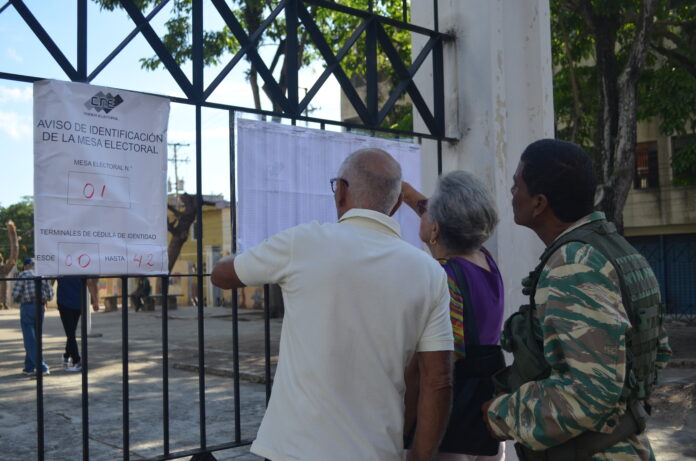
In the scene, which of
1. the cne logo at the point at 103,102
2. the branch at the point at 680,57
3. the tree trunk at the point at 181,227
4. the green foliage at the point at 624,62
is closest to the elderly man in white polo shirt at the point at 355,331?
the cne logo at the point at 103,102

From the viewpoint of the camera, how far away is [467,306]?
264 centimetres

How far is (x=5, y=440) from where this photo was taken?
6.42 metres

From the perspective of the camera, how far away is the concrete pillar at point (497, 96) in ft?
15.2

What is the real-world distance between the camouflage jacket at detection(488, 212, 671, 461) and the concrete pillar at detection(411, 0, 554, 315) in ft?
8.68

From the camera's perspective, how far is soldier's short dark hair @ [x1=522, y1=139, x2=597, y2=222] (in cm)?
211

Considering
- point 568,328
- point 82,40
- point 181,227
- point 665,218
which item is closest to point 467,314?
point 568,328

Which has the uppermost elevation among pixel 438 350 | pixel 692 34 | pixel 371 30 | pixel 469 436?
pixel 692 34

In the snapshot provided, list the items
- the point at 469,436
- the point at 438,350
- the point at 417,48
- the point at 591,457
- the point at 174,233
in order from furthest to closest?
the point at 174,233 → the point at 417,48 → the point at 469,436 → the point at 438,350 → the point at 591,457

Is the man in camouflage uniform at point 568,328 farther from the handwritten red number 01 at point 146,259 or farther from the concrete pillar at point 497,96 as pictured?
the concrete pillar at point 497,96

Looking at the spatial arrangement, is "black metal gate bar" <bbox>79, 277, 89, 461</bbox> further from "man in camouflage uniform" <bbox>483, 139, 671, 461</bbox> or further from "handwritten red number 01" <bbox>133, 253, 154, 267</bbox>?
"man in camouflage uniform" <bbox>483, 139, 671, 461</bbox>

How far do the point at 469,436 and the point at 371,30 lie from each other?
2661mm

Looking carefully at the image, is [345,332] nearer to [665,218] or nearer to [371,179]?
[371,179]

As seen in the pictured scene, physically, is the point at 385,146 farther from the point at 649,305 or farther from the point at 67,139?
the point at 649,305

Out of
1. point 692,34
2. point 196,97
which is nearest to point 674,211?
point 692,34
